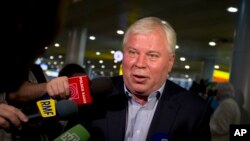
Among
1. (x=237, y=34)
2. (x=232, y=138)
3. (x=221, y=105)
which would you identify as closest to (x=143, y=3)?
(x=237, y=34)

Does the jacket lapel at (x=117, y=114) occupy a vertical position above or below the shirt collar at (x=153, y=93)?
below

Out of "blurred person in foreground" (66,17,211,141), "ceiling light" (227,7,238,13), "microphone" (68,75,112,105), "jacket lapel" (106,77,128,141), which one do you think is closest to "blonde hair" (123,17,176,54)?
"blurred person in foreground" (66,17,211,141)

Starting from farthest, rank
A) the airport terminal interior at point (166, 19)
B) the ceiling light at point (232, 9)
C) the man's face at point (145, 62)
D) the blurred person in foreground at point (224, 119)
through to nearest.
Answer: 1. the airport terminal interior at point (166, 19)
2. the ceiling light at point (232, 9)
3. the blurred person in foreground at point (224, 119)
4. the man's face at point (145, 62)

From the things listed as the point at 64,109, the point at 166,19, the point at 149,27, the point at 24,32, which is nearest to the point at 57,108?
the point at 64,109

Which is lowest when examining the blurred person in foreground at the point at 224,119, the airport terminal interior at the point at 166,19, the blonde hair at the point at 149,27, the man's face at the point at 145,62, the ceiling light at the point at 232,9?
the blurred person in foreground at the point at 224,119

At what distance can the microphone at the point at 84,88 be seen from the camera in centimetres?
167

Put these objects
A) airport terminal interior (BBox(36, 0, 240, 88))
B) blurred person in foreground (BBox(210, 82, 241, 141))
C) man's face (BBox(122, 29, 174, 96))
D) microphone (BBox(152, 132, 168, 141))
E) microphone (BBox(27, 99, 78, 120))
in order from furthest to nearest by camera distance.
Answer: airport terminal interior (BBox(36, 0, 240, 88))
blurred person in foreground (BBox(210, 82, 241, 141))
man's face (BBox(122, 29, 174, 96))
microphone (BBox(152, 132, 168, 141))
microphone (BBox(27, 99, 78, 120))

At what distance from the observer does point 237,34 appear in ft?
20.0

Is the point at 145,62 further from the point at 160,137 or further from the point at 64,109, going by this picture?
the point at 64,109

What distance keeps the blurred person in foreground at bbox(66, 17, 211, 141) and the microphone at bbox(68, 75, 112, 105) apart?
239 millimetres

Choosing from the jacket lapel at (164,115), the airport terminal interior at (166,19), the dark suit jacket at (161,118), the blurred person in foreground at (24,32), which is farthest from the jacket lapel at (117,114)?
the airport terminal interior at (166,19)

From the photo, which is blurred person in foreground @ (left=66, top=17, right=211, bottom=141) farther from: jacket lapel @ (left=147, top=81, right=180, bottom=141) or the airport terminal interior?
the airport terminal interior

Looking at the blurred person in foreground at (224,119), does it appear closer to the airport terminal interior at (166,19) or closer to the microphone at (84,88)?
the airport terminal interior at (166,19)

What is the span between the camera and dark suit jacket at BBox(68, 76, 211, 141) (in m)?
2.01
